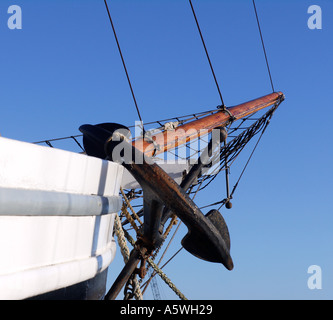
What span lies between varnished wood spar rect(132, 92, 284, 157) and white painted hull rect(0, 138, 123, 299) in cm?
240

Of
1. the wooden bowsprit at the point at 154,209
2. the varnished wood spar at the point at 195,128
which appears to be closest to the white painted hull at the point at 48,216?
the wooden bowsprit at the point at 154,209

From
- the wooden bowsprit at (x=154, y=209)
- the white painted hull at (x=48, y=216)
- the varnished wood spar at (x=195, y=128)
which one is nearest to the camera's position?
the white painted hull at (x=48, y=216)

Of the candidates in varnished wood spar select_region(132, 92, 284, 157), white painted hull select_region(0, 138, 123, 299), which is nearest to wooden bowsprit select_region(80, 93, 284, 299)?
white painted hull select_region(0, 138, 123, 299)

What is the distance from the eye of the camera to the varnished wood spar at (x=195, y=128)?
7.28 meters

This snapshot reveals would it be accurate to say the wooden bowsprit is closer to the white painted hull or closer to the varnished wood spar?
the white painted hull

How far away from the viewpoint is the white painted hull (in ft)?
11.8

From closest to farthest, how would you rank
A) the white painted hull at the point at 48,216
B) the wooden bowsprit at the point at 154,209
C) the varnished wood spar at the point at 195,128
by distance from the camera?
the white painted hull at the point at 48,216, the wooden bowsprit at the point at 154,209, the varnished wood spar at the point at 195,128

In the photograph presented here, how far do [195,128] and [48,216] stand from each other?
5489mm

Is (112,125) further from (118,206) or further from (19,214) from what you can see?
(19,214)

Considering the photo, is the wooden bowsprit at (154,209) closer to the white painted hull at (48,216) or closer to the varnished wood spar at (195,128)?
the white painted hull at (48,216)

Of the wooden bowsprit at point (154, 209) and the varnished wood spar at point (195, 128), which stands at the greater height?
the varnished wood spar at point (195, 128)

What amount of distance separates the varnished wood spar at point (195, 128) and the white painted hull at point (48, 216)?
2.40 metres
